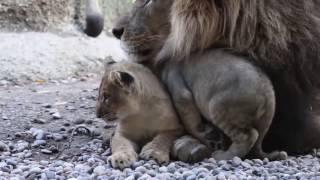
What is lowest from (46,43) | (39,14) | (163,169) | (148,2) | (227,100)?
(46,43)

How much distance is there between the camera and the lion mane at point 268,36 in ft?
10.2

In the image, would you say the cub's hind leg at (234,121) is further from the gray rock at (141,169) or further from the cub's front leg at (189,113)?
the gray rock at (141,169)

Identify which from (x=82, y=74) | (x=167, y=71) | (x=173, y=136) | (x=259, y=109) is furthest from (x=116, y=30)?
(x=82, y=74)

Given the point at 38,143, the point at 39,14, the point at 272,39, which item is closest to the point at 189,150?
the point at 272,39

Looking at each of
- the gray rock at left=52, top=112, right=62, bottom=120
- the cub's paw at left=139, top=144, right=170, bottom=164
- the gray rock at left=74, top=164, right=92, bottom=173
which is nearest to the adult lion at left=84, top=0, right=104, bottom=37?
the gray rock at left=52, top=112, right=62, bottom=120

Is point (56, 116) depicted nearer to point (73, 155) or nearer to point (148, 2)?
point (73, 155)

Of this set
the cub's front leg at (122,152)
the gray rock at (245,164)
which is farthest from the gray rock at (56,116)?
the gray rock at (245,164)

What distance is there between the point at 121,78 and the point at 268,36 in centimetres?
65

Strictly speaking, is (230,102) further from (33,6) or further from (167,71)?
(33,6)

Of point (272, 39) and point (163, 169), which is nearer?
point (163, 169)

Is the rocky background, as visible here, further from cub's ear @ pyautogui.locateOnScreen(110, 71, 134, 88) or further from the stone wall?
cub's ear @ pyautogui.locateOnScreen(110, 71, 134, 88)

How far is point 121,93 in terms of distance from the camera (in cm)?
323

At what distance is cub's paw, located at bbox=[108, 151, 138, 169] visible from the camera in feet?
9.77

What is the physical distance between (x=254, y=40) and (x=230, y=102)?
0.31m
